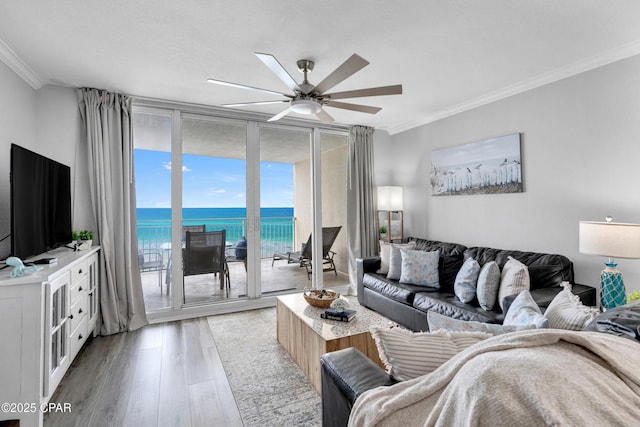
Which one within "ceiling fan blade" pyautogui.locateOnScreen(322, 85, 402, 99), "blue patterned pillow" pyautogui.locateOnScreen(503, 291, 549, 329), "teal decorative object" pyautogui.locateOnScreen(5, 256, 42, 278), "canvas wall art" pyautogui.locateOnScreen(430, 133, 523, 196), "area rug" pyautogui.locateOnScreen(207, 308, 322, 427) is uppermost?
"ceiling fan blade" pyautogui.locateOnScreen(322, 85, 402, 99)

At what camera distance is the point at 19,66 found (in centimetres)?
266

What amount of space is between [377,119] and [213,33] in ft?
9.10

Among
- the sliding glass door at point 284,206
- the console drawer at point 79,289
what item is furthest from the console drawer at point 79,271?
the sliding glass door at point 284,206

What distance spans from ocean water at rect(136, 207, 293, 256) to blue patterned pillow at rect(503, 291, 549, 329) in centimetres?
325

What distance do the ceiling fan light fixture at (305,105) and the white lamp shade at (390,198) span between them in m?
2.36

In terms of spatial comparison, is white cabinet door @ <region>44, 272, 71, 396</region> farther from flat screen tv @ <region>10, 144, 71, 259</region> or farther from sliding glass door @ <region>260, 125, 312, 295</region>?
sliding glass door @ <region>260, 125, 312, 295</region>

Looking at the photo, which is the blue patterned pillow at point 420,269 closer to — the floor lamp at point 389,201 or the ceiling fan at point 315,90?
the floor lamp at point 389,201

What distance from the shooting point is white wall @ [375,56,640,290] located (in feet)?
8.36

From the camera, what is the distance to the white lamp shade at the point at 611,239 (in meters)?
2.12

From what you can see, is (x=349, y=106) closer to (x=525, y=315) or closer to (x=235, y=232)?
(x=525, y=315)

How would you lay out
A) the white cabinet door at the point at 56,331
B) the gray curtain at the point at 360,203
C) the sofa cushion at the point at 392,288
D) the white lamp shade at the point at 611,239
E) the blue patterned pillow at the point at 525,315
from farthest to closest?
the gray curtain at the point at 360,203 < the sofa cushion at the point at 392,288 < the white lamp shade at the point at 611,239 < the white cabinet door at the point at 56,331 < the blue patterned pillow at the point at 525,315

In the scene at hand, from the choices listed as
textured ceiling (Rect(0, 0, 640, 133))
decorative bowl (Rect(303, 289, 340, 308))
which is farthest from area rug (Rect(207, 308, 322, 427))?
textured ceiling (Rect(0, 0, 640, 133))

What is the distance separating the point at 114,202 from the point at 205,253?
114 centimetres

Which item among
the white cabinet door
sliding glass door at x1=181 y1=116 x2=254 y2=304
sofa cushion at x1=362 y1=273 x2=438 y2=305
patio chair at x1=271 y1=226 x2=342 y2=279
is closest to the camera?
the white cabinet door
